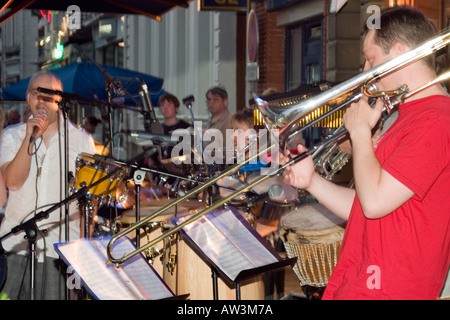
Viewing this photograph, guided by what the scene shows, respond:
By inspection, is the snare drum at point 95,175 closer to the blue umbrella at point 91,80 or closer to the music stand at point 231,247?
the music stand at point 231,247

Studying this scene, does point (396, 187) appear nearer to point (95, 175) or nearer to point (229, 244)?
point (229, 244)

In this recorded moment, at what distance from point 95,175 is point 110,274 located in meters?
1.25

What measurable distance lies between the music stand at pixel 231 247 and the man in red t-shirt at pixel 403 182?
92 cm

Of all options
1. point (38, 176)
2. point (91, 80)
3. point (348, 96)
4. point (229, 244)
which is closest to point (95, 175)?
point (38, 176)

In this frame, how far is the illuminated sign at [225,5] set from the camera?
10.6 metres

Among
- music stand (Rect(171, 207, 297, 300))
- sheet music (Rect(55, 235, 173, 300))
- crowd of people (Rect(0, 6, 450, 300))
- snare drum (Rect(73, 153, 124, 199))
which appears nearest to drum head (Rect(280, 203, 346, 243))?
music stand (Rect(171, 207, 297, 300))

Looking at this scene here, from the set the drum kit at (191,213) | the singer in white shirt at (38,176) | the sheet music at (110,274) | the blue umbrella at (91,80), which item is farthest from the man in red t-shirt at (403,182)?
the blue umbrella at (91,80)

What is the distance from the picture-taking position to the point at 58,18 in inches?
1157

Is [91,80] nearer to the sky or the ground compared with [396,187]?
nearer to the sky

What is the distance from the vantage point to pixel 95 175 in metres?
4.55

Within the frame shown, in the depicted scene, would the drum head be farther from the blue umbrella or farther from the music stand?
the blue umbrella

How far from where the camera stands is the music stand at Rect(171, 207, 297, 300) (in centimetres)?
359

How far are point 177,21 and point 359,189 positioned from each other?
50.0ft
